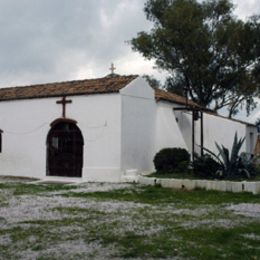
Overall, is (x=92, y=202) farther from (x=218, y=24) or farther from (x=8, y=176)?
(x=218, y=24)

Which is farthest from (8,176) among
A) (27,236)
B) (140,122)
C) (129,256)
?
(129,256)

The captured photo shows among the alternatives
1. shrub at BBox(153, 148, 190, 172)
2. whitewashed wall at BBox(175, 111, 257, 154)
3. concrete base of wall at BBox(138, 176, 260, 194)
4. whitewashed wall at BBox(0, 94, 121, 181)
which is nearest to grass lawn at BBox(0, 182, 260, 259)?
concrete base of wall at BBox(138, 176, 260, 194)

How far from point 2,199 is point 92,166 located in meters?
6.20

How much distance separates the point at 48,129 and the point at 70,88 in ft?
6.37

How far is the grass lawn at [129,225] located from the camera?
6.91m

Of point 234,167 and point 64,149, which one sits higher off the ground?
point 64,149

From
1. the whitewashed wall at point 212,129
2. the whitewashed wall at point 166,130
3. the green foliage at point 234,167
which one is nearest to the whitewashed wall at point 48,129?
the whitewashed wall at point 166,130

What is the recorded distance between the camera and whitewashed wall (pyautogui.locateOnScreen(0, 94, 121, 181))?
735 inches

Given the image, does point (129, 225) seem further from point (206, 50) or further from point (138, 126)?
point (206, 50)

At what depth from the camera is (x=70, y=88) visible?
66.6 ft

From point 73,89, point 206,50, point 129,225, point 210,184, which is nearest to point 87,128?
point 73,89

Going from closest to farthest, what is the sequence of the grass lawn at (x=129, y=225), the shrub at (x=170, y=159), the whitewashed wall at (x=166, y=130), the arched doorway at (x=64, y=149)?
the grass lawn at (x=129, y=225) < the shrub at (x=170, y=159) < the arched doorway at (x=64, y=149) < the whitewashed wall at (x=166, y=130)

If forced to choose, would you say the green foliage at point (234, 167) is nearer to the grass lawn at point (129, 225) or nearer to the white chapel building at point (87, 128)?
the grass lawn at point (129, 225)

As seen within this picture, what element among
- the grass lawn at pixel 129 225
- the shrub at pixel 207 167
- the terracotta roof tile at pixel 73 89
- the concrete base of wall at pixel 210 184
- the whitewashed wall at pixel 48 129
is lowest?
the grass lawn at pixel 129 225
